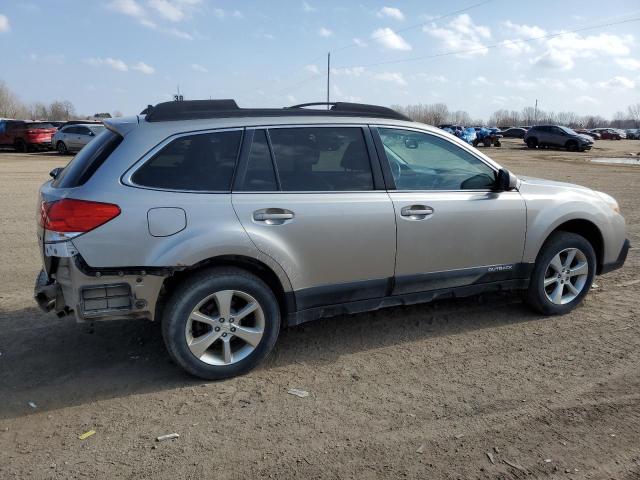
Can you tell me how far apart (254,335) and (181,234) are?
890 millimetres

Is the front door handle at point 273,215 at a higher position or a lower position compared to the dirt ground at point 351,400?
higher

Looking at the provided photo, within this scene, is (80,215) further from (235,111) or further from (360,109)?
(360,109)

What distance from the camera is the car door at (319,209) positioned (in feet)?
12.5

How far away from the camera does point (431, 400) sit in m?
3.54

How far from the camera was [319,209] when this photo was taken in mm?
3918

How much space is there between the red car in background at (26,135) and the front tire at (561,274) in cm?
2935

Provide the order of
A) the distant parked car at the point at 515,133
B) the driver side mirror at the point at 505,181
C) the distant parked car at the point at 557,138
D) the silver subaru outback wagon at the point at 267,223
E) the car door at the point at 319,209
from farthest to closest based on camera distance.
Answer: the distant parked car at the point at 515,133
the distant parked car at the point at 557,138
the driver side mirror at the point at 505,181
the car door at the point at 319,209
the silver subaru outback wagon at the point at 267,223

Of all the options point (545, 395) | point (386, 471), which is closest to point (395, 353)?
point (545, 395)

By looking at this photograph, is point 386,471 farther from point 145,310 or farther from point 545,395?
point 145,310

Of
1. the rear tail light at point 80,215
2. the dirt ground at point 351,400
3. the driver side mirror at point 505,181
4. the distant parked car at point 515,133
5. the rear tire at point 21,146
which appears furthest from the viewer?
the distant parked car at point 515,133

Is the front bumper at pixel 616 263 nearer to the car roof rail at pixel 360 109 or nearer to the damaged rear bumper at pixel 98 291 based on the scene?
the car roof rail at pixel 360 109

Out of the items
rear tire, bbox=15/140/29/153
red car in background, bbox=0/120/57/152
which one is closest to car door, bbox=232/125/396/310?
red car in background, bbox=0/120/57/152

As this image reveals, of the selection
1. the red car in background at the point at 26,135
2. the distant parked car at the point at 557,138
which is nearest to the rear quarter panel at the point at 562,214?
the red car in background at the point at 26,135

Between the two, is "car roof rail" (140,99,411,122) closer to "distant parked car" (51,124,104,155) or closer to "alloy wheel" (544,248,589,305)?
"alloy wheel" (544,248,589,305)
